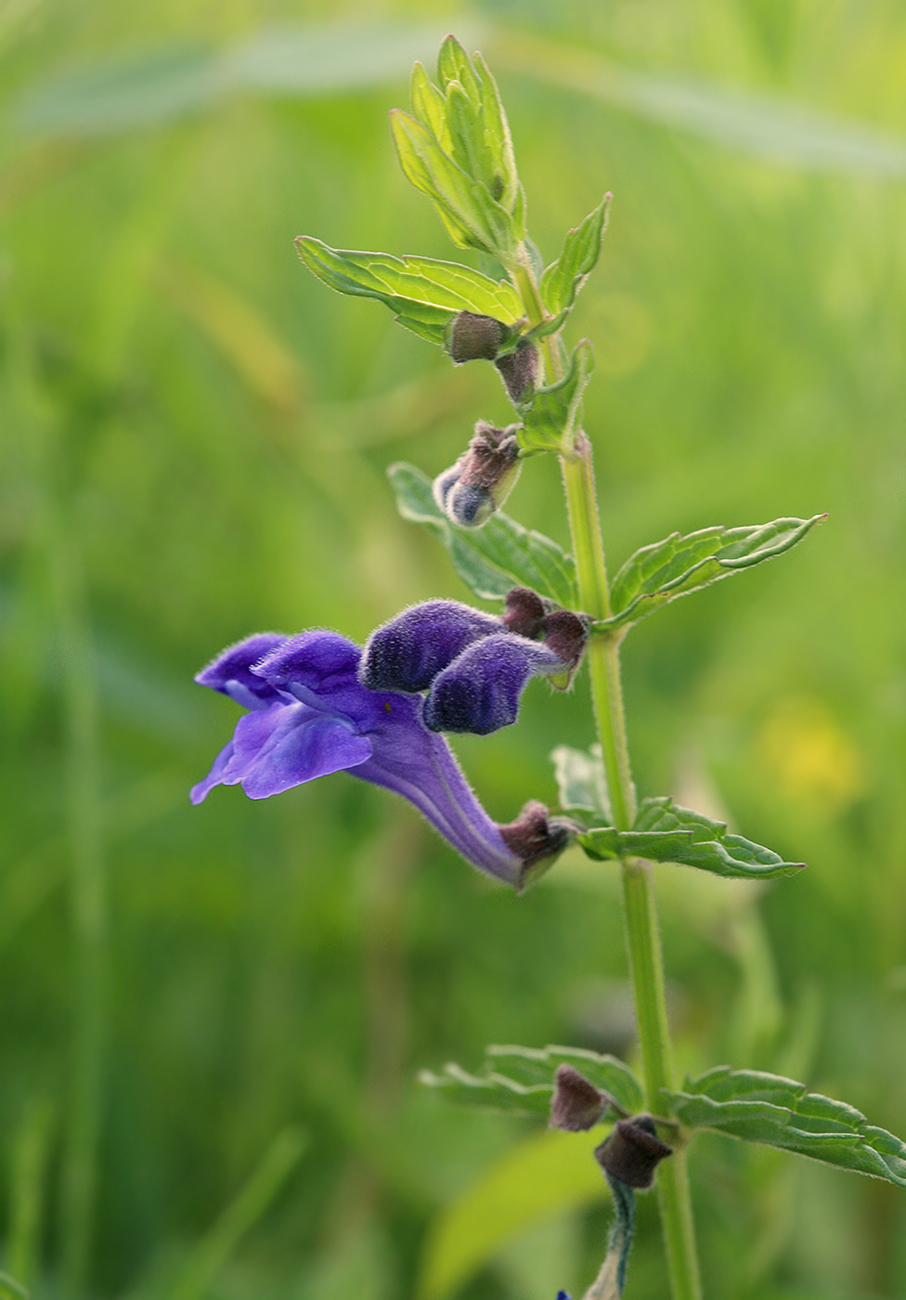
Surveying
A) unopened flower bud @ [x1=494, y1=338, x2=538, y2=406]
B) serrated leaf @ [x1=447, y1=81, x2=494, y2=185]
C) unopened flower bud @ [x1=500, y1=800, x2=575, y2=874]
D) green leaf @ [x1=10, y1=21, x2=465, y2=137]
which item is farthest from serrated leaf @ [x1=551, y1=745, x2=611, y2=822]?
green leaf @ [x1=10, y1=21, x2=465, y2=137]

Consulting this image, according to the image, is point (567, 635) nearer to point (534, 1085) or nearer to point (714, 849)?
A: point (714, 849)

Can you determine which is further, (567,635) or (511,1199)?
(511,1199)

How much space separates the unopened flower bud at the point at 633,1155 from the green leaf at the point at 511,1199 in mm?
285

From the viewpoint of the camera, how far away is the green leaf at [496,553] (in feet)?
2.48

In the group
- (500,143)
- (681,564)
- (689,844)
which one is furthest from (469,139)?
(689,844)

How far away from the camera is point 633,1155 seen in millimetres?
701

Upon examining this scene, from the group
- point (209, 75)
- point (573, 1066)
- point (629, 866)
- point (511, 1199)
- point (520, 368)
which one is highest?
point (209, 75)

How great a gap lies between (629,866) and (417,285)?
320mm

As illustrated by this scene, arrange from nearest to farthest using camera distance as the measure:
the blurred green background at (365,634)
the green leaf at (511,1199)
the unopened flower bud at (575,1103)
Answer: the unopened flower bud at (575,1103) < the green leaf at (511,1199) < the blurred green background at (365,634)

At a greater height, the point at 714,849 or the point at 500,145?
the point at 500,145

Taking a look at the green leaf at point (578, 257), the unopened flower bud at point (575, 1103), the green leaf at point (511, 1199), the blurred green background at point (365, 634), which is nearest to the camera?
the green leaf at point (578, 257)

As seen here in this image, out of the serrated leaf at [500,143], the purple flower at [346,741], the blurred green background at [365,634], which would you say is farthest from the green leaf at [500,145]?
the blurred green background at [365,634]

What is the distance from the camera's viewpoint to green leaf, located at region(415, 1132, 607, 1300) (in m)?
1.03

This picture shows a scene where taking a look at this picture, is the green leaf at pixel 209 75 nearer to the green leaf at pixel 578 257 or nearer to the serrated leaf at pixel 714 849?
the green leaf at pixel 578 257
